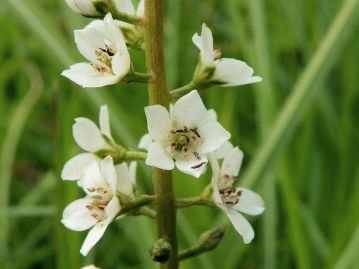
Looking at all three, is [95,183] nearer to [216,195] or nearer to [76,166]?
[76,166]

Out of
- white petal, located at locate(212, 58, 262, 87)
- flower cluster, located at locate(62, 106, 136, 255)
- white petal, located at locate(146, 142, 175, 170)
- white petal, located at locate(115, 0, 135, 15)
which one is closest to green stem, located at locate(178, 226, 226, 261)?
flower cluster, located at locate(62, 106, 136, 255)

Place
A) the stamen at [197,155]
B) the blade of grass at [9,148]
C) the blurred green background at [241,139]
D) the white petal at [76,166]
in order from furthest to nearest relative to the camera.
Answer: the blade of grass at [9,148]
the blurred green background at [241,139]
the white petal at [76,166]
the stamen at [197,155]

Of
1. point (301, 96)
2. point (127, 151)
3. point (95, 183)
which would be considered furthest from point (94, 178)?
point (301, 96)

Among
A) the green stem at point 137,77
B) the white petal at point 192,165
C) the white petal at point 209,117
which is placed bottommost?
the white petal at point 192,165

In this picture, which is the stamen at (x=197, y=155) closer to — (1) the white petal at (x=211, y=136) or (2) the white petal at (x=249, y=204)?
(1) the white petal at (x=211, y=136)

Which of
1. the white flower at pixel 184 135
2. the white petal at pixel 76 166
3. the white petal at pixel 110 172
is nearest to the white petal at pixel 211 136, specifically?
the white flower at pixel 184 135

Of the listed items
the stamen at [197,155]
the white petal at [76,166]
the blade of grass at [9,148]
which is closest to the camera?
the stamen at [197,155]
